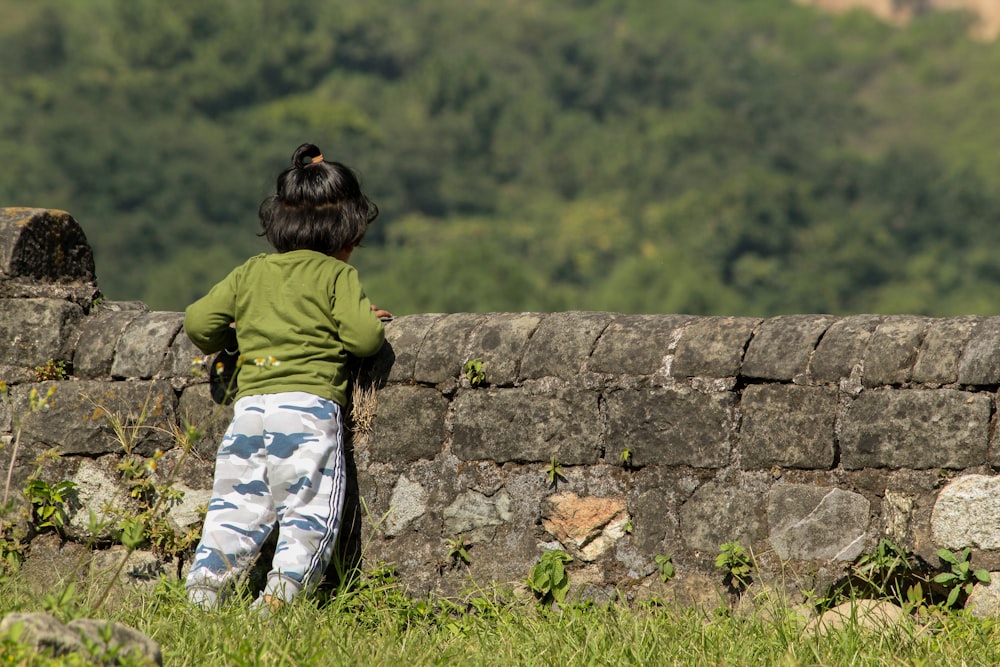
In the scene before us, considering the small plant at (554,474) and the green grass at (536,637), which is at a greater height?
the small plant at (554,474)

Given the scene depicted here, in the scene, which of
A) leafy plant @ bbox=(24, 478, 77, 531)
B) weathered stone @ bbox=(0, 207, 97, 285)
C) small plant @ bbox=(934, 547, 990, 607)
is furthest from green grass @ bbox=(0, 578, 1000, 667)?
weathered stone @ bbox=(0, 207, 97, 285)

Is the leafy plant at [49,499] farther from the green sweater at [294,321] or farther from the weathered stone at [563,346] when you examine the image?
the weathered stone at [563,346]

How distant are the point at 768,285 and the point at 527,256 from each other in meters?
11.2

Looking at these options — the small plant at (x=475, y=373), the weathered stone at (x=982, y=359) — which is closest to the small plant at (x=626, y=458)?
the small plant at (x=475, y=373)

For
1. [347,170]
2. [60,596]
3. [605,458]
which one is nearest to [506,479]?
[605,458]

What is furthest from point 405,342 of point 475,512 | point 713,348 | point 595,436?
point 713,348

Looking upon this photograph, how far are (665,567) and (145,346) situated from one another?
1.78 meters

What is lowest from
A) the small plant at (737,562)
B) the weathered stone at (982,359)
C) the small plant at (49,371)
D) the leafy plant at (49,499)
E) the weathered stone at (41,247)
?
the small plant at (737,562)

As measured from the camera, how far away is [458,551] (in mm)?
3787

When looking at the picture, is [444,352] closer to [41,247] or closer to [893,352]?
[893,352]

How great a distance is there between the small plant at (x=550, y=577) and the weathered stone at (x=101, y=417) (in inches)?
48.6

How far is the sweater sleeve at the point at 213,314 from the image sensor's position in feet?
12.5

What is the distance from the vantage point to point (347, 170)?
3.89 metres

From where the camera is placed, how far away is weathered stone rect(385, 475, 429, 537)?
3.84 meters
